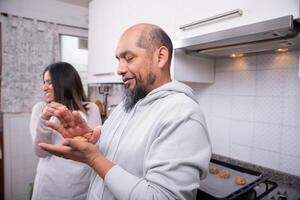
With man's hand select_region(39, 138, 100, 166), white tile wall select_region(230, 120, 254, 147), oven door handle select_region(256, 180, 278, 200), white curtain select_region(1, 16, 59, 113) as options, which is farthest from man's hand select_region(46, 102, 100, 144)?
white curtain select_region(1, 16, 59, 113)

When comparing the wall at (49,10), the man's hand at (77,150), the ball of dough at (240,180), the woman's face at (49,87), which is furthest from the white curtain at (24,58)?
the ball of dough at (240,180)

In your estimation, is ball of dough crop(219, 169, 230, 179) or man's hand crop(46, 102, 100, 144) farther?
ball of dough crop(219, 169, 230, 179)

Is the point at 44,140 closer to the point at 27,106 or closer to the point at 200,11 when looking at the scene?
the point at 200,11

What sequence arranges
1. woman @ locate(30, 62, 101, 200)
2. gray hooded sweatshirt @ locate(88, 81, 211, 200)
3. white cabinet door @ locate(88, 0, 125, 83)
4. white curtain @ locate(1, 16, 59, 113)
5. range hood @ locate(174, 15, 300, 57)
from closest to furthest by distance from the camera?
gray hooded sweatshirt @ locate(88, 81, 211, 200) → range hood @ locate(174, 15, 300, 57) → woman @ locate(30, 62, 101, 200) → white cabinet door @ locate(88, 0, 125, 83) → white curtain @ locate(1, 16, 59, 113)

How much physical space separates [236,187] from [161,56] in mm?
717

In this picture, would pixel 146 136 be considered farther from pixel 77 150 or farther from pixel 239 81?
pixel 239 81

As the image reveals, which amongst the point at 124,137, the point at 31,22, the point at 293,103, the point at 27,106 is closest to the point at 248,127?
the point at 293,103

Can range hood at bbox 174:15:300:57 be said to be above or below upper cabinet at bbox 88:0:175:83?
below

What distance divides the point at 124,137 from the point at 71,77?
2.21ft

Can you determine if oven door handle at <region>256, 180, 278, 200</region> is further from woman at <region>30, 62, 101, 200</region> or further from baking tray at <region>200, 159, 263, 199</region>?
woman at <region>30, 62, 101, 200</region>

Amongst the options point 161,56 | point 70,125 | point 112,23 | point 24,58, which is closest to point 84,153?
point 70,125

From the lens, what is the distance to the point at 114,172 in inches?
19.8

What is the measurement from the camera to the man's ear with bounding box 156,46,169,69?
67 cm

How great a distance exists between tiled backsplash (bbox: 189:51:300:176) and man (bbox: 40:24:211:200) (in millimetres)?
686
